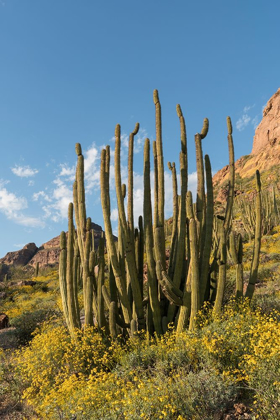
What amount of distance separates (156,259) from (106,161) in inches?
102

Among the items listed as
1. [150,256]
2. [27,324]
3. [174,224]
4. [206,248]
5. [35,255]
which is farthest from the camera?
[35,255]

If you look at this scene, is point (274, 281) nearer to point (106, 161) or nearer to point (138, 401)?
point (106, 161)

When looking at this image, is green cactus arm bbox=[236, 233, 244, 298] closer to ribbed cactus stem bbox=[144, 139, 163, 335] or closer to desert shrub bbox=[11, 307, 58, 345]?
ribbed cactus stem bbox=[144, 139, 163, 335]

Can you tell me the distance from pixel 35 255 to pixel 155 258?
208 feet

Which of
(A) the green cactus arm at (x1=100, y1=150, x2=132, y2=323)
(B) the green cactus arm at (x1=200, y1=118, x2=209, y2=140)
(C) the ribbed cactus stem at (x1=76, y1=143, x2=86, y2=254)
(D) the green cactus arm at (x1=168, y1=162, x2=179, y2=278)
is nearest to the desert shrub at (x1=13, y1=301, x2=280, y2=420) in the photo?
(A) the green cactus arm at (x1=100, y1=150, x2=132, y2=323)

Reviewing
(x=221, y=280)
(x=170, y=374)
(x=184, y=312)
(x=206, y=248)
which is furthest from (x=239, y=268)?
(x=170, y=374)

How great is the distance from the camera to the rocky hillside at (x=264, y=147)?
64.4 metres

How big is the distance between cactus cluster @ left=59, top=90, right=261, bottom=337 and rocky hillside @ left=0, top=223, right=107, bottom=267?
51709mm

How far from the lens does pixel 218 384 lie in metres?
4.03

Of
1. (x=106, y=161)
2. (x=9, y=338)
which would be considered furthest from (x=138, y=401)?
(x=9, y=338)

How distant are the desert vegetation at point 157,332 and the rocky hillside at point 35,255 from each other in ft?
170

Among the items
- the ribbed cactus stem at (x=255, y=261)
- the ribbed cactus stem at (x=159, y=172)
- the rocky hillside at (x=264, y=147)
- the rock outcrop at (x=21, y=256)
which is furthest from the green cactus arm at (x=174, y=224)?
the rock outcrop at (x=21, y=256)

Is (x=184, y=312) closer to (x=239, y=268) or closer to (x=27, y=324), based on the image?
(x=239, y=268)

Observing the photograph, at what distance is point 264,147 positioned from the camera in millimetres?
74375
